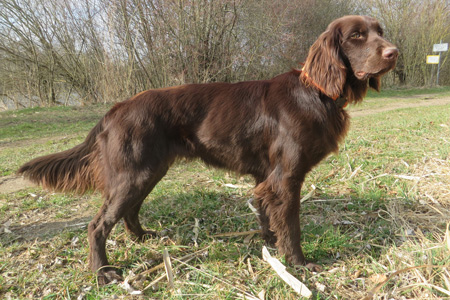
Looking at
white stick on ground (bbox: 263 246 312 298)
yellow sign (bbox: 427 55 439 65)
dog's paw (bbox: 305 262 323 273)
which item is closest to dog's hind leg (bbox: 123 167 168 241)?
white stick on ground (bbox: 263 246 312 298)

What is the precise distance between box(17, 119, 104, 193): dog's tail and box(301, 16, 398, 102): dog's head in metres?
1.55

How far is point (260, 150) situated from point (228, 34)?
8.39 m

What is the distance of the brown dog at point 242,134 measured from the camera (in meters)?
1.94

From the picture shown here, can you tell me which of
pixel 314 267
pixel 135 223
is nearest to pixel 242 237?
pixel 314 267

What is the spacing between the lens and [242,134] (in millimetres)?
2059

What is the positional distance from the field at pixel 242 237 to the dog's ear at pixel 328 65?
3.12 feet

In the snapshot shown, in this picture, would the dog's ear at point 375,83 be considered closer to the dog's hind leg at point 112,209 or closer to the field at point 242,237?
the field at point 242,237

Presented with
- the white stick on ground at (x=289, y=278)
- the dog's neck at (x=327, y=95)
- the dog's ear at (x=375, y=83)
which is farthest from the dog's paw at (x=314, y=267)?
the dog's ear at (x=375, y=83)

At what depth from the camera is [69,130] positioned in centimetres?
683

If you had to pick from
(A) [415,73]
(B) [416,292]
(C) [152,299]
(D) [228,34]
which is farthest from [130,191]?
(A) [415,73]

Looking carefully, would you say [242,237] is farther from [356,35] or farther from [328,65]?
[356,35]

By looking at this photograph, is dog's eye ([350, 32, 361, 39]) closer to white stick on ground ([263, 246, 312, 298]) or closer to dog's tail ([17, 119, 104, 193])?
white stick on ground ([263, 246, 312, 298])

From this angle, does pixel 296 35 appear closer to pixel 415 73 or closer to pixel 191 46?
pixel 191 46

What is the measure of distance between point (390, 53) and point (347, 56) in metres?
0.27
